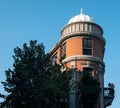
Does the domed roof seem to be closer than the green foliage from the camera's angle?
No

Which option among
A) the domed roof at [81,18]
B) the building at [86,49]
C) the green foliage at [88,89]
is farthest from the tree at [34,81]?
the domed roof at [81,18]

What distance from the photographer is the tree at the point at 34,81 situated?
33.2m

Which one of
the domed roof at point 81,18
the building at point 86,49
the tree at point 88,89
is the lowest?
the tree at point 88,89

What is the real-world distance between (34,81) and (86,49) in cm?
1107

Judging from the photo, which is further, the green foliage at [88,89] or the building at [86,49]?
the building at [86,49]

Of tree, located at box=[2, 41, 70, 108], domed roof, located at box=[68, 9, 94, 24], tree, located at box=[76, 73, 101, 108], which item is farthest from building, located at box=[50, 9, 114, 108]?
tree, located at box=[2, 41, 70, 108]

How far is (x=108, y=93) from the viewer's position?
43.2 metres

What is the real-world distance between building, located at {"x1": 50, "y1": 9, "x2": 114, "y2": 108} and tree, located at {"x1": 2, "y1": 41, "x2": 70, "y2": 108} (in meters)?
6.26

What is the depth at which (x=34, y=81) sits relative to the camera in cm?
3388

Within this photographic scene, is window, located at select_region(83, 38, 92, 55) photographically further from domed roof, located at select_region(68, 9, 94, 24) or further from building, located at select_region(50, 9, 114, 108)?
domed roof, located at select_region(68, 9, 94, 24)

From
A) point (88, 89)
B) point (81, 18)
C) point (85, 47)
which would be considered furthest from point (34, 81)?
point (81, 18)

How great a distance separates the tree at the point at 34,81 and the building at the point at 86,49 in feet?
20.5

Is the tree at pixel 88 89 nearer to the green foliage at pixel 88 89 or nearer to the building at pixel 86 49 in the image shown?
the green foliage at pixel 88 89

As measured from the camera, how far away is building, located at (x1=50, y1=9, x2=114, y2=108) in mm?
41750
